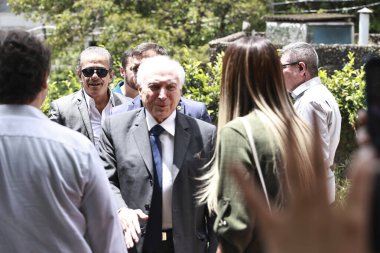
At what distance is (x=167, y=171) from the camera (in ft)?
13.3

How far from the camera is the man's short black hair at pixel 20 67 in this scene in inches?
117

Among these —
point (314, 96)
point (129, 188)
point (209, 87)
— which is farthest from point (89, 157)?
point (209, 87)

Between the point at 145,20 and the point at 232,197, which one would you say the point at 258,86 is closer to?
the point at 232,197

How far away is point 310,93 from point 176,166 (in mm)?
1940

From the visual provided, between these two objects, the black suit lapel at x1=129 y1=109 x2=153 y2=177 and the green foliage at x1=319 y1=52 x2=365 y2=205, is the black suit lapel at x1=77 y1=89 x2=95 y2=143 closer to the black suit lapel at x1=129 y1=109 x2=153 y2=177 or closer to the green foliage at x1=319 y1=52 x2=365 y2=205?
the black suit lapel at x1=129 y1=109 x2=153 y2=177

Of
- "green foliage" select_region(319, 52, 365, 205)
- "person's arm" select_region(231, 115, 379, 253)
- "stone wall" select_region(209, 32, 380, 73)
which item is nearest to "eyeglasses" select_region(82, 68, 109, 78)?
"green foliage" select_region(319, 52, 365, 205)

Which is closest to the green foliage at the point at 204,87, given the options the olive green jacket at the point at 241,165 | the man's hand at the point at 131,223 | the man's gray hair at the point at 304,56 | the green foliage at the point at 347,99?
the green foliage at the point at 347,99

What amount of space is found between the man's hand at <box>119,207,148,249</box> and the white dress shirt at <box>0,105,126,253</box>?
78 centimetres

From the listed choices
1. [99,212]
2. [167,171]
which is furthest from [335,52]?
[99,212]

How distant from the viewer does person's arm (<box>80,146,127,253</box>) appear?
3027 mm

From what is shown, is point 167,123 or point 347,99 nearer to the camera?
point 167,123

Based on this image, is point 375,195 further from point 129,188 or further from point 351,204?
point 129,188

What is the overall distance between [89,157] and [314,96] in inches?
115

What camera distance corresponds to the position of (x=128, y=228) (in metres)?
3.85
